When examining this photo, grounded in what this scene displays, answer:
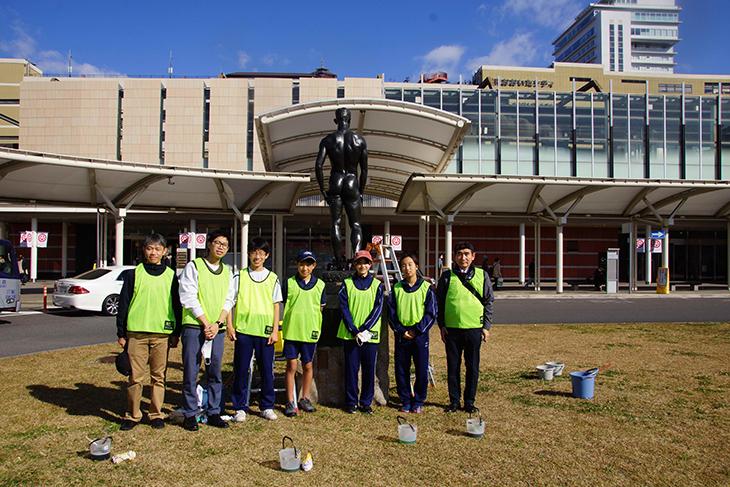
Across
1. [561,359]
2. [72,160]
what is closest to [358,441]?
[561,359]

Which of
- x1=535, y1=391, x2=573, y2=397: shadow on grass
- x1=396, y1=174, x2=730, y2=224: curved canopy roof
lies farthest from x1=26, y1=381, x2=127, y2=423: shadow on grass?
x1=396, y1=174, x2=730, y2=224: curved canopy roof

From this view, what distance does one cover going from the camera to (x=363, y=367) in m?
4.92

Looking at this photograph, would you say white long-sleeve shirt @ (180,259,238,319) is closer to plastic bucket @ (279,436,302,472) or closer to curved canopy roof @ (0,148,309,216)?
plastic bucket @ (279,436,302,472)

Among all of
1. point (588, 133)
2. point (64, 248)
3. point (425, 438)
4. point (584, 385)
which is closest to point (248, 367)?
point (425, 438)

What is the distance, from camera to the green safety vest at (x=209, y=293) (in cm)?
432

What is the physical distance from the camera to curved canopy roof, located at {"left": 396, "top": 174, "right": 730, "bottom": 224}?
18.2 metres

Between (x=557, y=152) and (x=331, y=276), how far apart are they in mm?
29931

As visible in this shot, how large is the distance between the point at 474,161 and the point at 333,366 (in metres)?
28.9

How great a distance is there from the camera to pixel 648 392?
18.2 ft

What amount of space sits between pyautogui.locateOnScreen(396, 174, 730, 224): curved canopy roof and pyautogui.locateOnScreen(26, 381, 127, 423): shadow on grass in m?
13.1

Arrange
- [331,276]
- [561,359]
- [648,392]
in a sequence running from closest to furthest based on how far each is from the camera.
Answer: [648,392]
[331,276]
[561,359]

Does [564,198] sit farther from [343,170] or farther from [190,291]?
[190,291]

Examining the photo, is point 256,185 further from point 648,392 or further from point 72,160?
point 648,392

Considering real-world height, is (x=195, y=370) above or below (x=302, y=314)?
below
